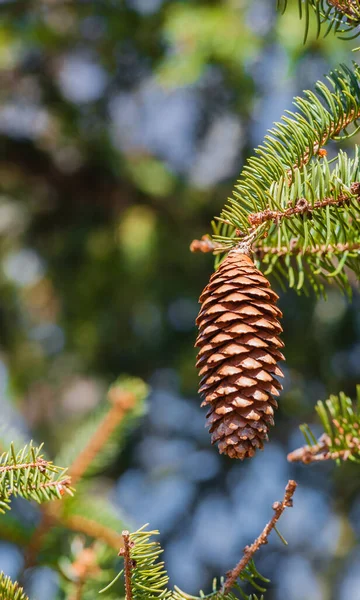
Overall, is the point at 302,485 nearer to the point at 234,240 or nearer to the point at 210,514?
the point at 210,514

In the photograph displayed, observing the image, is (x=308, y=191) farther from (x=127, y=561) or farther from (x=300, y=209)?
(x=127, y=561)

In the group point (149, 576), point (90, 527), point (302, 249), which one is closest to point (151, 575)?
point (149, 576)

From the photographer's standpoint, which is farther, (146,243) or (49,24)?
(49,24)

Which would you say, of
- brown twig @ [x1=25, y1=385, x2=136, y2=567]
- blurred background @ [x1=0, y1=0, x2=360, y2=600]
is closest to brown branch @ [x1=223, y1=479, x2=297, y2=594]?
brown twig @ [x1=25, y1=385, x2=136, y2=567]

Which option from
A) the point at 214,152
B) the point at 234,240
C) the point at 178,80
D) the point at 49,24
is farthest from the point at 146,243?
the point at 234,240

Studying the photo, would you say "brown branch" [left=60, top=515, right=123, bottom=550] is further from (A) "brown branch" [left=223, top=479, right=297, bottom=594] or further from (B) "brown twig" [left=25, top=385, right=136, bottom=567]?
(A) "brown branch" [left=223, top=479, right=297, bottom=594]

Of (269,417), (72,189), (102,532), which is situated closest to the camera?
(269,417)

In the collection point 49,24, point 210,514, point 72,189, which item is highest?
point 49,24
